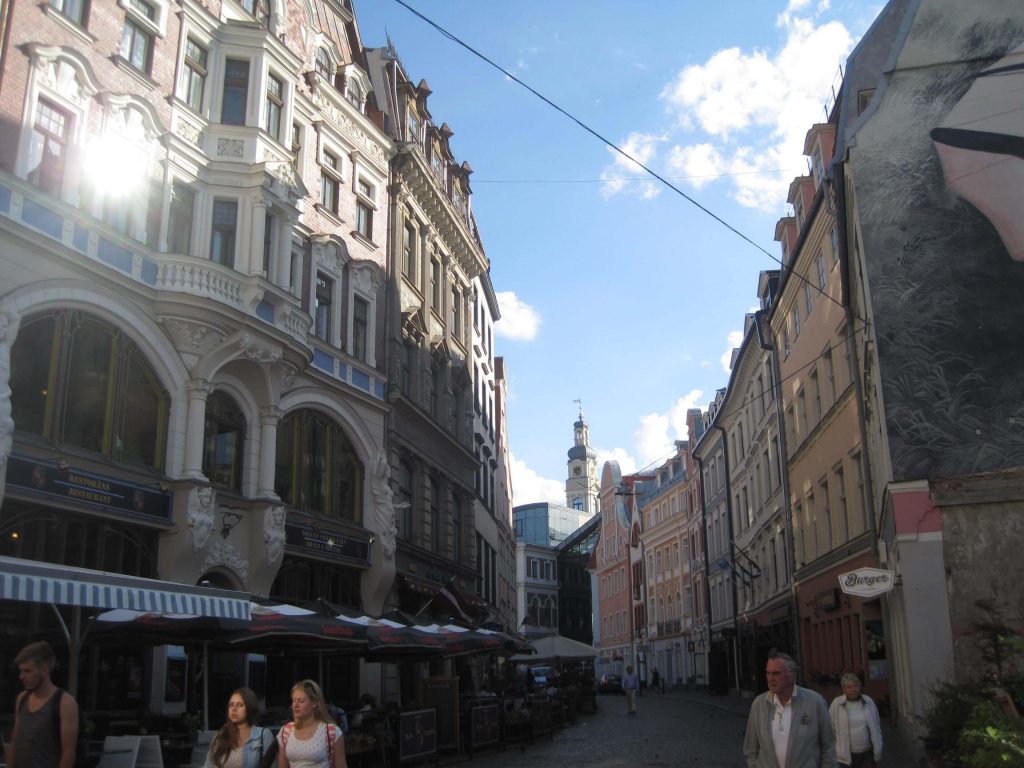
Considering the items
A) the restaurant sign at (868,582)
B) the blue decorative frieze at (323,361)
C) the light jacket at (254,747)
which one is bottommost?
the light jacket at (254,747)

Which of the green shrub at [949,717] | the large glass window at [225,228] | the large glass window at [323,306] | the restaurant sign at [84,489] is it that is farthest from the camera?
the large glass window at [323,306]

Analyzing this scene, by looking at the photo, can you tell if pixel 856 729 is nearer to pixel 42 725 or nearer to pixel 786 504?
pixel 42 725

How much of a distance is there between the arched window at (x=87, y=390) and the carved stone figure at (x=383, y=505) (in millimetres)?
7805

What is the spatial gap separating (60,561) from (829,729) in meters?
13.2

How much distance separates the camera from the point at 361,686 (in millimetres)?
24453

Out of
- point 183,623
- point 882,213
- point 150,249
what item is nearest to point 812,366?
point 882,213

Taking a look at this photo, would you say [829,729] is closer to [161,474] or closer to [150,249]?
[161,474]

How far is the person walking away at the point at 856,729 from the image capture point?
9734 mm

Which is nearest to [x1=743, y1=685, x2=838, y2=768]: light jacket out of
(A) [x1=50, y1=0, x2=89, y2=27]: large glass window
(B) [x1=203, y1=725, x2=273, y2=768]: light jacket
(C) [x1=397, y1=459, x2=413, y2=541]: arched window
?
(B) [x1=203, y1=725, x2=273, y2=768]: light jacket

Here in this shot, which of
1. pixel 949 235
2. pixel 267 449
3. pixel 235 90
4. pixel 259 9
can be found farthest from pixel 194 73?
pixel 949 235

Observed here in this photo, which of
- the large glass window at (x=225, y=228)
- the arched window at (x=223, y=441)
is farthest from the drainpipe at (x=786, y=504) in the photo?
the large glass window at (x=225, y=228)

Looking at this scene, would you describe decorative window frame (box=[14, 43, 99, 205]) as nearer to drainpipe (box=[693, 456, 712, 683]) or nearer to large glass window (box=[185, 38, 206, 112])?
large glass window (box=[185, 38, 206, 112])

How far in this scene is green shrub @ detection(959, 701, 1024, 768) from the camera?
818cm

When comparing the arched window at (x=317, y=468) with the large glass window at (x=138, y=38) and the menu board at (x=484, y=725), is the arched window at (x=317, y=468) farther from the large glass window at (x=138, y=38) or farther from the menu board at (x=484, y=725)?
the large glass window at (x=138, y=38)
